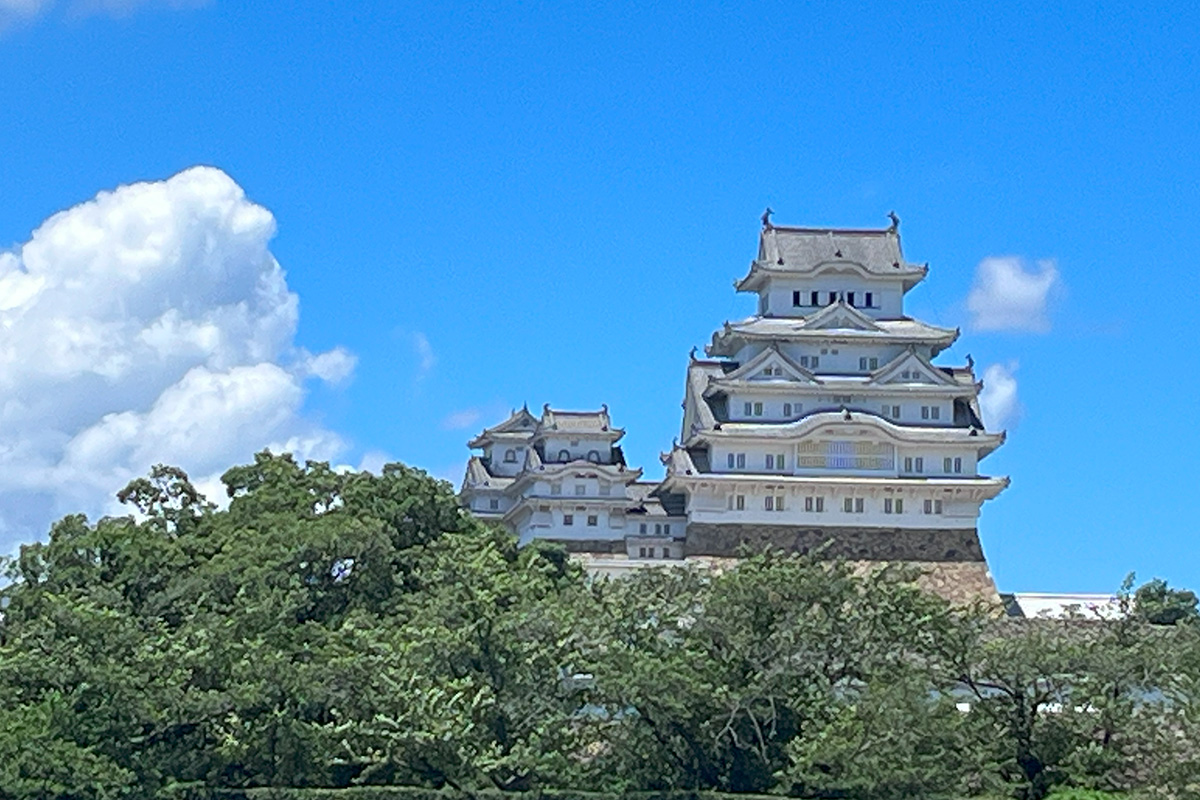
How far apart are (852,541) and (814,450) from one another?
2781 mm

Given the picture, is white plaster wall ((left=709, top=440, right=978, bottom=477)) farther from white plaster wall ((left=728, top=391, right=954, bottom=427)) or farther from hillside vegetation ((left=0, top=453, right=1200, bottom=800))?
hillside vegetation ((left=0, top=453, right=1200, bottom=800))

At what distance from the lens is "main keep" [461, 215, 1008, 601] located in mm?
56344

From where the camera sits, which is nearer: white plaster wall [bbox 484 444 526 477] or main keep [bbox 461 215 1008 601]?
main keep [bbox 461 215 1008 601]

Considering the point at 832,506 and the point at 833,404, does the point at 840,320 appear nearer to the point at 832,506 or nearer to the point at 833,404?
the point at 833,404

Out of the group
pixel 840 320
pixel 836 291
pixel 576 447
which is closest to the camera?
pixel 840 320

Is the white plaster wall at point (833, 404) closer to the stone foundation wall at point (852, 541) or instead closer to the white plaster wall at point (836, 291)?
the stone foundation wall at point (852, 541)

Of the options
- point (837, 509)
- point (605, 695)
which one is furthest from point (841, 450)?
point (605, 695)

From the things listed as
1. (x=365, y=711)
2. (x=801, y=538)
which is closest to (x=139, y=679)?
(x=365, y=711)

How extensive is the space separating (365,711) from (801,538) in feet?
77.9

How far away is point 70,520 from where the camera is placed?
38.7 metres

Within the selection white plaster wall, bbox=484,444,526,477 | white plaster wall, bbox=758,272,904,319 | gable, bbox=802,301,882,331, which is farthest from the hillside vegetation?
white plaster wall, bbox=484,444,526,477

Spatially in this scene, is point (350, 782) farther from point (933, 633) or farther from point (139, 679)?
point (933, 633)

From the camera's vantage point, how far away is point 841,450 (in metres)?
56.8

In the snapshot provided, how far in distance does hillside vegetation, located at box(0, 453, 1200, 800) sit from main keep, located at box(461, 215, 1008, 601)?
19363mm
